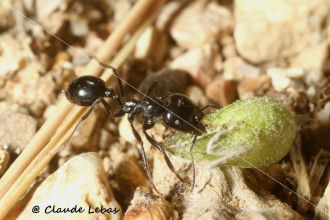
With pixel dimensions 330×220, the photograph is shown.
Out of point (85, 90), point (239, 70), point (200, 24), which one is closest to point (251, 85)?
point (239, 70)

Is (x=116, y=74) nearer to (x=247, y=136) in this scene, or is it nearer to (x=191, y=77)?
(x=191, y=77)

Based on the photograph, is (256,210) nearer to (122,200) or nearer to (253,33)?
(122,200)

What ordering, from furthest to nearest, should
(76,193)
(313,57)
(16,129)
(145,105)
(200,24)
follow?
(200,24) → (313,57) → (145,105) → (16,129) → (76,193)

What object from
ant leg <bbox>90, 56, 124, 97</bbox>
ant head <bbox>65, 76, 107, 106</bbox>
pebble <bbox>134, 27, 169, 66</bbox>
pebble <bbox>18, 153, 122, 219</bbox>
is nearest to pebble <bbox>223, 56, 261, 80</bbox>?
pebble <bbox>134, 27, 169, 66</bbox>

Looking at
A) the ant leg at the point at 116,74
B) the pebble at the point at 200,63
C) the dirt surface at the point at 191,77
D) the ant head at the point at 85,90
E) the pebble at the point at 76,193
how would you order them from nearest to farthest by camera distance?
the pebble at the point at 76,193
the dirt surface at the point at 191,77
the ant head at the point at 85,90
the ant leg at the point at 116,74
the pebble at the point at 200,63

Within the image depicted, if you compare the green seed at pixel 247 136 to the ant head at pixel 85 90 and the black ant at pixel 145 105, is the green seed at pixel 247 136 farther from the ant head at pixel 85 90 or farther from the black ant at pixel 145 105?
the ant head at pixel 85 90

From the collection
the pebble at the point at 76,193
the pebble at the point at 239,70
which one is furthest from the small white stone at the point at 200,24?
the pebble at the point at 76,193
